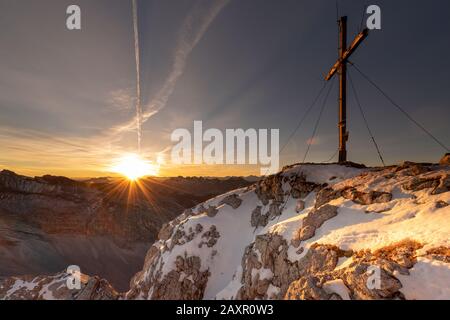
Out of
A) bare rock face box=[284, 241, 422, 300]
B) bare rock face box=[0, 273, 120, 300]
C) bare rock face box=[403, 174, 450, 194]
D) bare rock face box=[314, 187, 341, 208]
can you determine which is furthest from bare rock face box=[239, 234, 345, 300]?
bare rock face box=[0, 273, 120, 300]

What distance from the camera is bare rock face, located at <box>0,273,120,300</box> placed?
22828 millimetres

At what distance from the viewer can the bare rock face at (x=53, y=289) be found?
74.9 feet

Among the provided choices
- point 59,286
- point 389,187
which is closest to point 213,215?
point 389,187

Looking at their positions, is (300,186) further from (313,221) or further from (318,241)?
(318,241)

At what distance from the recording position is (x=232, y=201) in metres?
21.4

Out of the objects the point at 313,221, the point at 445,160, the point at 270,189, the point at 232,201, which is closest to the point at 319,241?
the point at 313,221

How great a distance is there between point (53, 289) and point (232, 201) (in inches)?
894

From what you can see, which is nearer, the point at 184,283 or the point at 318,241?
the point at 318,241

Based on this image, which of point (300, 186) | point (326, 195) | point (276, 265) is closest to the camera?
point (276, 265)

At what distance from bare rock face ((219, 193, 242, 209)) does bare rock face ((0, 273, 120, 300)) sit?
1447 cm

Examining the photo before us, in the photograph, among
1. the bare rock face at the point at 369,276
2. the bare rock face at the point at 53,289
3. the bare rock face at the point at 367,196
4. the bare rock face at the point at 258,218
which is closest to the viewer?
the bare rock face at the point at 369,276

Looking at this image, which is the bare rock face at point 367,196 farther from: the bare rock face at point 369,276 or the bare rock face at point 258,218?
the bare rock face at point 258,218

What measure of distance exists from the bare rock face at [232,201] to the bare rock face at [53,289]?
14.5 meters

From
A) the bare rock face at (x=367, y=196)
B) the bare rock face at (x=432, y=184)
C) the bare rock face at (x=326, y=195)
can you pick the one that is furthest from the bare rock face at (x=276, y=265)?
the bare rock face at (x=432, y=184)
